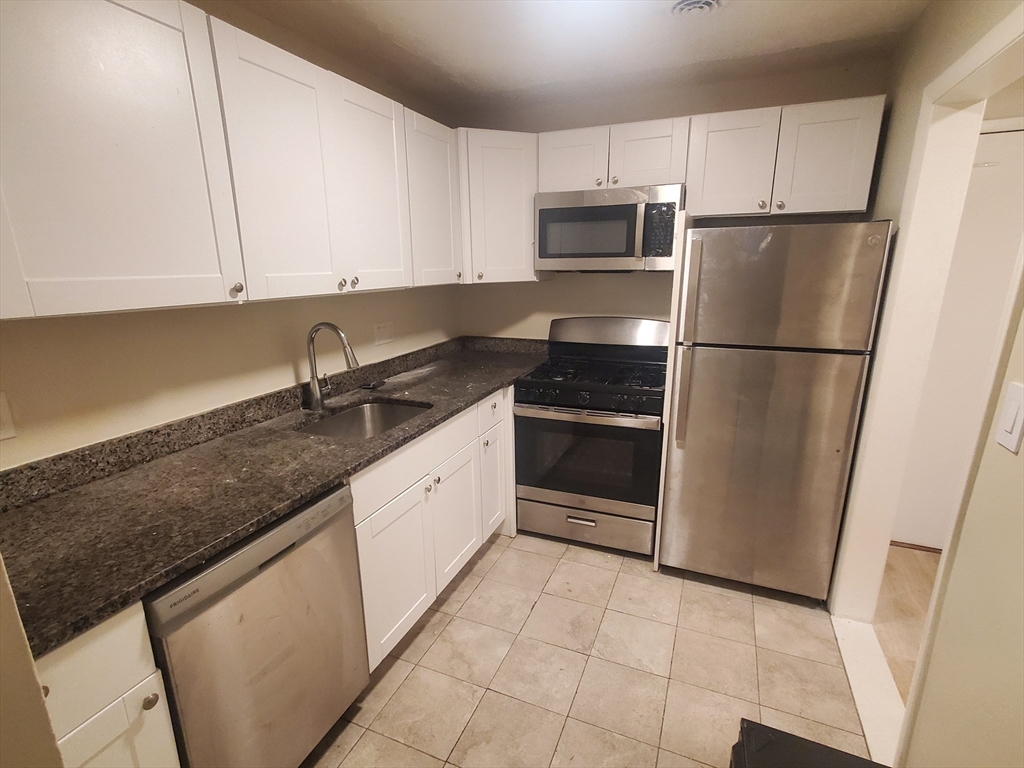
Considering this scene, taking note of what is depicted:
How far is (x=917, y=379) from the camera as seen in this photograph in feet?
5.88

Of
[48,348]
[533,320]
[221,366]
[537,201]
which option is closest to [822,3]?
[537,201]

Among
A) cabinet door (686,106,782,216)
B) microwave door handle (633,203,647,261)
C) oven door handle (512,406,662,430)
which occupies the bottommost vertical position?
oven door handle (512,406,662,430)

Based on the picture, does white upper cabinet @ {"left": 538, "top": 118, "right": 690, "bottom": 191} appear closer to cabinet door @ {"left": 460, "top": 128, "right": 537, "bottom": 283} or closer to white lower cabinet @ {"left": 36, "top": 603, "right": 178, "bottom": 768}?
cabinet door @ {"left": 460, "top": 128, "right": 537, "bottom": 283}

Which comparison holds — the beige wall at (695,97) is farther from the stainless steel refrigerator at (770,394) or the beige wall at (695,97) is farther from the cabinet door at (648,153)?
the stainless steel refrigerator at (770,394)

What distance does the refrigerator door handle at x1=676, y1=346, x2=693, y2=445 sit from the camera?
6.82 ft

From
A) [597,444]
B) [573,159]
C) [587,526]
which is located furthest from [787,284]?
[587,526]

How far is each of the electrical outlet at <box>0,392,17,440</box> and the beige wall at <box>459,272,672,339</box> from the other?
2.33m

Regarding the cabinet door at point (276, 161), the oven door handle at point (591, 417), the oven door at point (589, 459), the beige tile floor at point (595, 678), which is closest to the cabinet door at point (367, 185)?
the cabinet door at point (276, 161)

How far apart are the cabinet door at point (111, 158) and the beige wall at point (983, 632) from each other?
1.93 meters

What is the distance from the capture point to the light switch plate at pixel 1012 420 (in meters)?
0.91

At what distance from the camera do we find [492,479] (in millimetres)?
2475

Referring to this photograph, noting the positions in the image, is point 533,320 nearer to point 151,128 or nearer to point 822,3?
point 822,3

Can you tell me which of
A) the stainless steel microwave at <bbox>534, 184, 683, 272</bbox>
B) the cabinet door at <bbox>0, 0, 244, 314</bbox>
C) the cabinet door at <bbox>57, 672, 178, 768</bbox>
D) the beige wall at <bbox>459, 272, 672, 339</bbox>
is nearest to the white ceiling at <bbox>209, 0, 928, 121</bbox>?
the stainless steel microwave at <bbox>534, 184, 683, 272</bbox>

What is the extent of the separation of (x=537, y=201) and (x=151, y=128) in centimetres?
176
